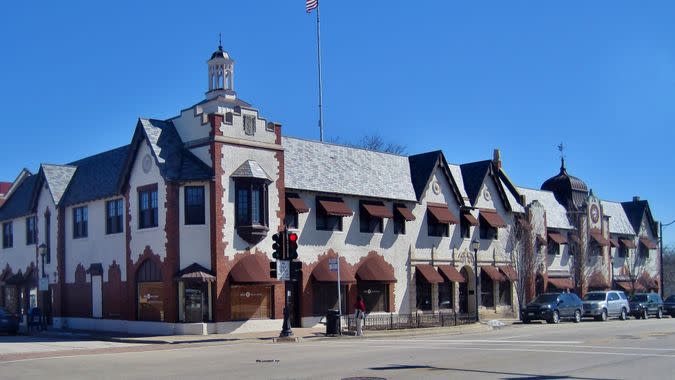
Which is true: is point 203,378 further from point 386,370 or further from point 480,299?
point 480,299

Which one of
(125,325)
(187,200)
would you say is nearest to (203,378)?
(187,200)

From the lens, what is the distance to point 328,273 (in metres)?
37.8

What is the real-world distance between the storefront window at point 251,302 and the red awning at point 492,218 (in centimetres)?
1765

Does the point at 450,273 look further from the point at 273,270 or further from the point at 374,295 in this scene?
the point at 273,270

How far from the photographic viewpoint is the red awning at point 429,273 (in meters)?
42.8

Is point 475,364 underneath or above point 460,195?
underneath

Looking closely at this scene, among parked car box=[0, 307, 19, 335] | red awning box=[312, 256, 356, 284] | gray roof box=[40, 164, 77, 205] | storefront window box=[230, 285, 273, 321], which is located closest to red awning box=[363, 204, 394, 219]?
red awning box=[312, 256, 356, 284]

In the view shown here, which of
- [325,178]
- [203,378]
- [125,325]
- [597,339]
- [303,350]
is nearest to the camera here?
[203,378]

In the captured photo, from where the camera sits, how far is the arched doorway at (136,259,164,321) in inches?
1372

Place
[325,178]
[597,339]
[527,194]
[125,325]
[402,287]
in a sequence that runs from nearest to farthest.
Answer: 1. [597,339]
2. [125,325]
3. [325,178]
4. [402,287]
5. [527,194]

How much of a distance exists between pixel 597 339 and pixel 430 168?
1923 cm

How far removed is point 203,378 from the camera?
53.5 feet

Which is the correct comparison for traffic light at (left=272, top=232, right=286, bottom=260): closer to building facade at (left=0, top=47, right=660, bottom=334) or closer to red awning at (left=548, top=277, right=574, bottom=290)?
building facade at (left=0, top=47, right=660, bottom=334)

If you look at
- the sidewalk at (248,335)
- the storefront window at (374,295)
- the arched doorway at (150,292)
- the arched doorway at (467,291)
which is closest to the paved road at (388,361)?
the sidewalk at (248,335)
